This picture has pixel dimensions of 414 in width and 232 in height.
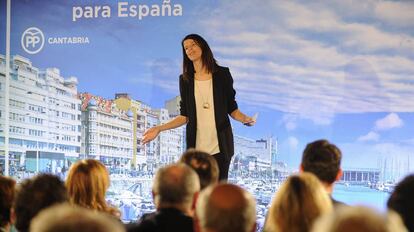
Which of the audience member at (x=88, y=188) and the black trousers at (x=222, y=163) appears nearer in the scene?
the audience member at (x=88, y=188)

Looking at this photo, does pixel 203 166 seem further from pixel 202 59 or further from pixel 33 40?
pixel 33 40

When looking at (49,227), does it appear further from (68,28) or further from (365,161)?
(68,28)

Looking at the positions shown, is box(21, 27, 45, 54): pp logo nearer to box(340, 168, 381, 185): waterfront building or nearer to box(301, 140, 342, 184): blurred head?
box(340, 168, 381, 185): waterfront building

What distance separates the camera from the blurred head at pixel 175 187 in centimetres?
284

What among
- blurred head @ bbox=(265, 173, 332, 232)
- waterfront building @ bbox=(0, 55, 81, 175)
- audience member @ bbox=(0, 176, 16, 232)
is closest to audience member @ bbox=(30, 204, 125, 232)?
blurred head @ bbox=(265, 173, 332, 232)

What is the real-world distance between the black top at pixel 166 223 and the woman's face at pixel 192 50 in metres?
2.28

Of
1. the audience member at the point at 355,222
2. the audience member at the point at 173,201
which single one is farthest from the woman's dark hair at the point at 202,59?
the audience member at the point at 355,222

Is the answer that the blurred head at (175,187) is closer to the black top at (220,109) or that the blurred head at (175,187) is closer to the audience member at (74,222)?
the audience member at (74,222)

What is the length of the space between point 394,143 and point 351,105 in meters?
0.44

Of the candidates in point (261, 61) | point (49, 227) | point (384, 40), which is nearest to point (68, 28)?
point (261, 61)

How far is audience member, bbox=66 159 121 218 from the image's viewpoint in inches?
130

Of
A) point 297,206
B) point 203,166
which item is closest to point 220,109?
point 203,166

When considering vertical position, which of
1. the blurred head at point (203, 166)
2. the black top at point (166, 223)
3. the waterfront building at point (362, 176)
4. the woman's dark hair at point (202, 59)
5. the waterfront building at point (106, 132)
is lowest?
the black top at point (166, 223)

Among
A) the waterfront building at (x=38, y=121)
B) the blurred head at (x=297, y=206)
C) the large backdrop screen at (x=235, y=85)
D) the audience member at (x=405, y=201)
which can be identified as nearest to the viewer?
the blurred head at (x=297, y=206)
